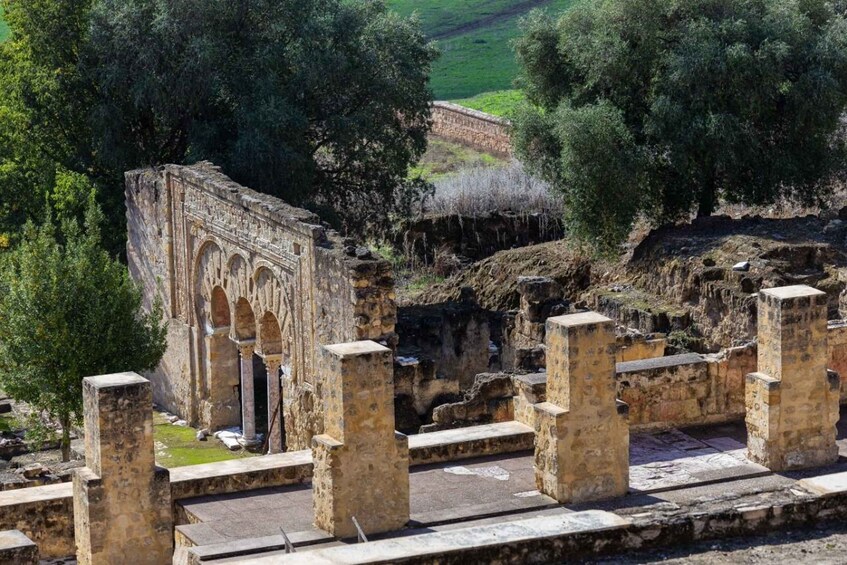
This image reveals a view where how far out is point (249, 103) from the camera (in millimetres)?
30172

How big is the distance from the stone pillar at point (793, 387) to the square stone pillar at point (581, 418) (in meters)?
1.36

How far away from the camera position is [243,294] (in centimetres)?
2475

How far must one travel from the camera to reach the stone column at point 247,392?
81.6ft

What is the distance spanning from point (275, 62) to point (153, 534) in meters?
17.1

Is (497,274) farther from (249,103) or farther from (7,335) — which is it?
(7,335)

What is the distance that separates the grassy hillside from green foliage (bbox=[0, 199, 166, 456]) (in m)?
28.8

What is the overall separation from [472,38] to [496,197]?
2382cm

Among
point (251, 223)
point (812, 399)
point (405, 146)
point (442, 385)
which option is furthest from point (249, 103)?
point (812, 399)

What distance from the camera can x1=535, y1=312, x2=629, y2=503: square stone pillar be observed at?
1471 cm

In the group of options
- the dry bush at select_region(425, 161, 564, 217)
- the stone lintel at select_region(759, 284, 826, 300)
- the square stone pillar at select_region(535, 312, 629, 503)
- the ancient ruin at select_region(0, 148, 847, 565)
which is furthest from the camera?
the dry bush at select_region(425, 161, 564, 217)

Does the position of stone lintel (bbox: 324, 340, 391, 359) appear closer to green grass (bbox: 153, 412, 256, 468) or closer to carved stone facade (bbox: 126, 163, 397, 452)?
carved stone facade (bbox: 126, 163, 397, 452)

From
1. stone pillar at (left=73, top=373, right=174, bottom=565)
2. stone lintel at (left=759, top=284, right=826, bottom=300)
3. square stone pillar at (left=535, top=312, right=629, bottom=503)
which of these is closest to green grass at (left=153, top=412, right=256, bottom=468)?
stone pillar at (left=73, top=373, right=174, bottom=565)

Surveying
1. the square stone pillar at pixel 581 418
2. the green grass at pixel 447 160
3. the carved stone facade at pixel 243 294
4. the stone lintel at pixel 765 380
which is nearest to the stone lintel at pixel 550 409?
the square stone pillar at pixel 581 418

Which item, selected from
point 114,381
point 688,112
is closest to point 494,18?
point 688,112
